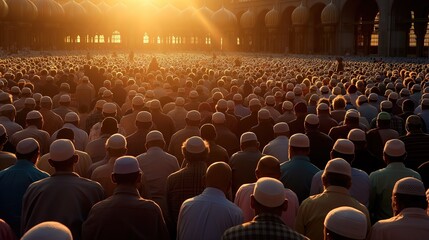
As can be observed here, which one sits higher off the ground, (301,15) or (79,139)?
(301,15)

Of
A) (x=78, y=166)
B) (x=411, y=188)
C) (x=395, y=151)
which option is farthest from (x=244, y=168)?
(x=411, y=188)

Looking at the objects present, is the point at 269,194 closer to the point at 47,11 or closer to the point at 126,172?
the point at 126,172

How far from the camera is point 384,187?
6.32 metres

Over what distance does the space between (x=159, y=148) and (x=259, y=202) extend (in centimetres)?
333

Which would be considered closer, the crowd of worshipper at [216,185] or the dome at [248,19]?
the crowd of worshipper at [216,185]

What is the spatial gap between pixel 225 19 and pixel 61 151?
71242mm

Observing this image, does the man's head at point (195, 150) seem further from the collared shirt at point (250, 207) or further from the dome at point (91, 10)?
the dome at point (91, 10)

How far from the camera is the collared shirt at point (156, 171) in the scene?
716cm

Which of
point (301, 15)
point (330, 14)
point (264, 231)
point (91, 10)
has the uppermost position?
point (91, 10)

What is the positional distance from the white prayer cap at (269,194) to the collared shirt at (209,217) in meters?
0.75

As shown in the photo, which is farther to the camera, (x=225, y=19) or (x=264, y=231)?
(x=225, y=19)

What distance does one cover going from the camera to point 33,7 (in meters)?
62.8

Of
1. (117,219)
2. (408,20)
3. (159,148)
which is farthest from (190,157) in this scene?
(408,20)

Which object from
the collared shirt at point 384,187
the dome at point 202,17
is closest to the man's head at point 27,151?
A: the collared shirt at point 384,187
